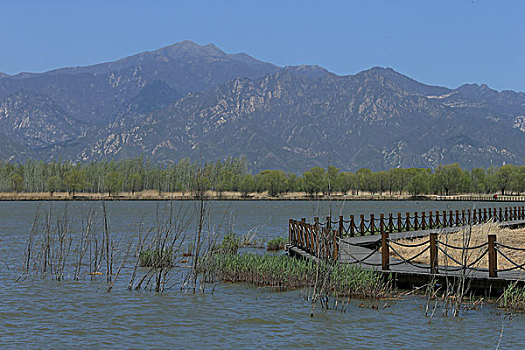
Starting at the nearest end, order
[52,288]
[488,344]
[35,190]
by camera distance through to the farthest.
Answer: [488,344] < [52,288] < [35,190]

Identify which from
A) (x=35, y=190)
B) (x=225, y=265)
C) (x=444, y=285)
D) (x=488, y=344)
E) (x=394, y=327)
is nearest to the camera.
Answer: (x=488, y=344)

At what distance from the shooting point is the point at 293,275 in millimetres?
19969

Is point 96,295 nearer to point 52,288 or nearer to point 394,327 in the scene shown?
point 52,288

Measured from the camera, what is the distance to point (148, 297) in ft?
58.7

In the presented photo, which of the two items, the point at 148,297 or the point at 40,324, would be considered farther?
the point at 148,297

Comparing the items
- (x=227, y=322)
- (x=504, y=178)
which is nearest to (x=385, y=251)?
(x=227, y=322)

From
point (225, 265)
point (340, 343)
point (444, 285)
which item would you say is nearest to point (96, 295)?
point (225, 265)

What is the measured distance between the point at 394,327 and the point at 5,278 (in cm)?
1479

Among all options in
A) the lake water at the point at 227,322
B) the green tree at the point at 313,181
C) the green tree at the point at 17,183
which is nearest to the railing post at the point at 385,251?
the lake water at the point at 227,322

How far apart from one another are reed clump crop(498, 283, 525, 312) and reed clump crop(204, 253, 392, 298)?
3.38 m

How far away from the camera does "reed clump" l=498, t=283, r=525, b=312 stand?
1540 cm

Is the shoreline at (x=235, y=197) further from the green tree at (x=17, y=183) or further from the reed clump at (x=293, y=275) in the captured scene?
the reed clump at (x=293, y=275)

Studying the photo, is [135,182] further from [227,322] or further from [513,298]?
[513,298]

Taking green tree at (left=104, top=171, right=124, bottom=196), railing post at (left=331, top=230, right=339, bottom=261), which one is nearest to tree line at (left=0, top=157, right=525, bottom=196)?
green tree at (left=104, top=171, right=124, bottom=196)
